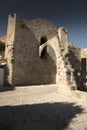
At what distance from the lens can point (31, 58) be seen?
52.2 ft

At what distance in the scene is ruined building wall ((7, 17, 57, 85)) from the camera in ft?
47.9

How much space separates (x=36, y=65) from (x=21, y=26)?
4.20m

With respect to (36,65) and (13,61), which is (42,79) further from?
(13,61)

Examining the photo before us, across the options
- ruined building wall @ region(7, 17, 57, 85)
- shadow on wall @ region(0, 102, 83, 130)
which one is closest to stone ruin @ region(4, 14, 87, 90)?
ruined building wall @ region(7, 17, 57, 85)

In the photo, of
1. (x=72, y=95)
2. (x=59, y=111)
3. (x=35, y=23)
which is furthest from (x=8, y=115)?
(x=35, y=23)

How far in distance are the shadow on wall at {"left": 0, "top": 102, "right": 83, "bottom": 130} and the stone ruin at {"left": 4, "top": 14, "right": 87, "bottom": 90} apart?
16.4 feet

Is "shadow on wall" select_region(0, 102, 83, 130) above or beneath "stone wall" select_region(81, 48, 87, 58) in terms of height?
beneath

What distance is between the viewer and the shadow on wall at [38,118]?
4.34 metres

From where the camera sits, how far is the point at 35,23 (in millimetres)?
16688

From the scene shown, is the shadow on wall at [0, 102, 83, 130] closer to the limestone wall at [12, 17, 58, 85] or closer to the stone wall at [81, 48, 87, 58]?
the stone wall at [81, 48, 87, 58]

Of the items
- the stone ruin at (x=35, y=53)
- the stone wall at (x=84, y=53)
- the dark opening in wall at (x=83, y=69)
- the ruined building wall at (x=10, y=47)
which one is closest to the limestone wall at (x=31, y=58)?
the stone ruin at (x=35, y=53)

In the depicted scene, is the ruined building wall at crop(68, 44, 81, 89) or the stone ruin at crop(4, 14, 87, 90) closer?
the ruined building wall at crop(68, 44, 81, 89)

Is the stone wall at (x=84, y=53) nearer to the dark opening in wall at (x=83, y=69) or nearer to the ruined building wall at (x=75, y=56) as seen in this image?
the ruined building wall at (x=75, y=56)

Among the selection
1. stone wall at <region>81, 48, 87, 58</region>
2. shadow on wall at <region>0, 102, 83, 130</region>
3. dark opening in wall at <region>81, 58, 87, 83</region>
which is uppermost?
stone wall at <region>81, 48, 87, 58</region>
